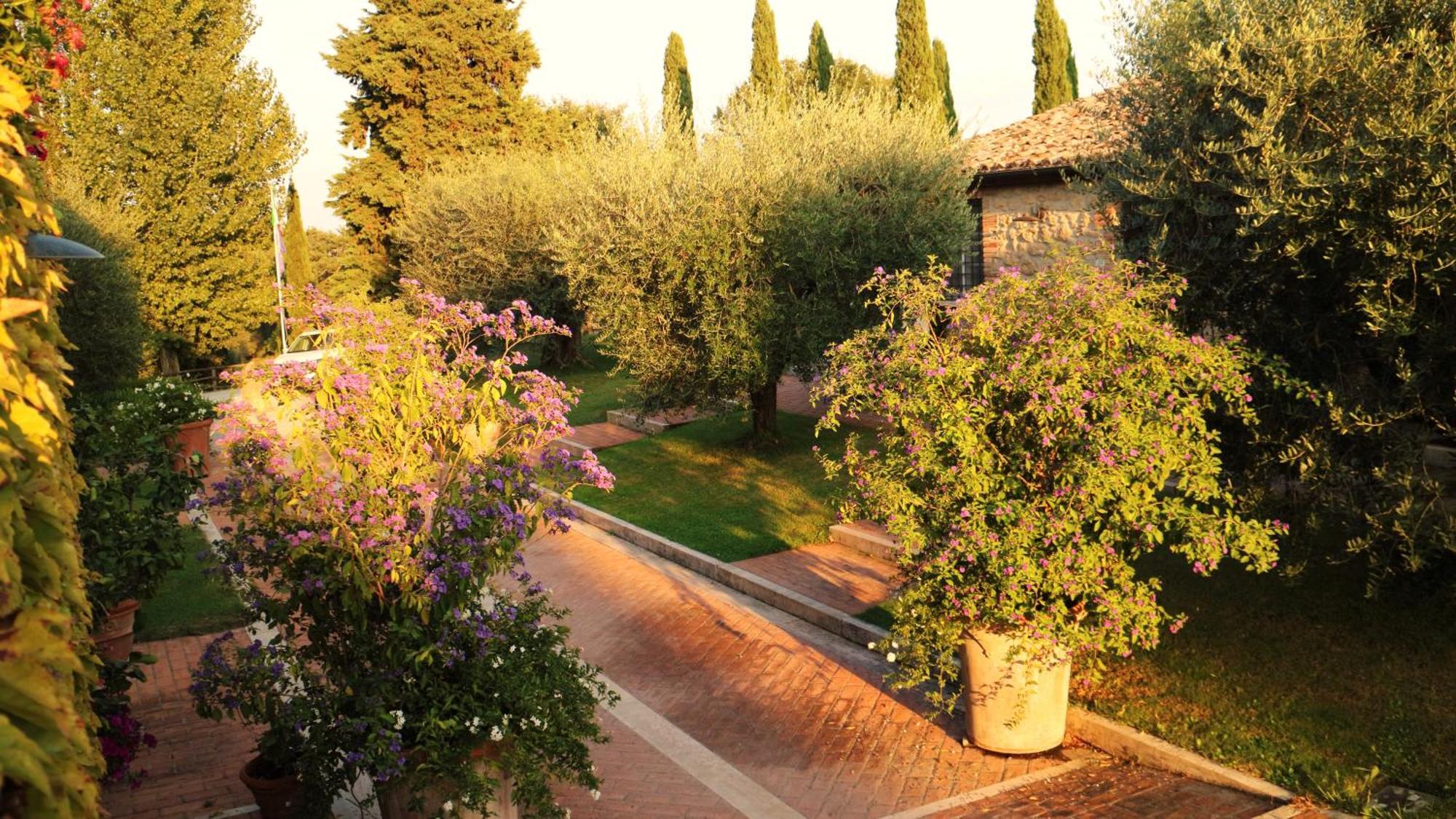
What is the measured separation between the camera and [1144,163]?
809 cm

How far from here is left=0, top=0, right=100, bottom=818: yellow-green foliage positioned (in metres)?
1.69

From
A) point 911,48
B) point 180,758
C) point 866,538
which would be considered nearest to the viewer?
point 180,758

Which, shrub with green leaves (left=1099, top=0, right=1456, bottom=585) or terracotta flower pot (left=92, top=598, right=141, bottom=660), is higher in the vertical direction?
shrub with green leaves (left=1099, top=0, right=1456, bottom=585)

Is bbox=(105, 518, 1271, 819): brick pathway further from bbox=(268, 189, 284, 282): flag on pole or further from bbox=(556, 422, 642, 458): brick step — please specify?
bbox=(268, 189, 284, 282): flag on pole

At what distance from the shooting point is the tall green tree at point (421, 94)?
3472cm

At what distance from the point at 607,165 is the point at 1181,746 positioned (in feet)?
37.8

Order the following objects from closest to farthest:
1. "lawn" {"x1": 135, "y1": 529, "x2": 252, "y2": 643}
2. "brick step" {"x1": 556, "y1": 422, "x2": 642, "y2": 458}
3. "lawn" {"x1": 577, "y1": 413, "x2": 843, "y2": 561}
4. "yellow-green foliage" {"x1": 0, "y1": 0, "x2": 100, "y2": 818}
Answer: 1. "yellow-green foliage" {"x1": 0, "y1": 0, "x2": 100, "y2": 818}
2. "lawn" {"x1": 135, "y1": 529, "x2": 252, "y2": 643}
3. "lawn" {"x1": 577, "y1": 413, "x2": 843, "y2": 561}
4. "brick step" {"x1": 556, "y1": 422, "x2": 642, "y2": 458}

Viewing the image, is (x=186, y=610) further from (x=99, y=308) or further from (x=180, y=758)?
(x=99, y=308)

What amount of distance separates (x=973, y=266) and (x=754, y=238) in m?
7.01

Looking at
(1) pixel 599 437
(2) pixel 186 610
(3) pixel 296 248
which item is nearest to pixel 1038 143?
(1) pixel 599 437

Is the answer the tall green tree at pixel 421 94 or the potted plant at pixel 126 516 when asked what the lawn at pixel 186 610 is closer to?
the potted plant at pixel 126 516

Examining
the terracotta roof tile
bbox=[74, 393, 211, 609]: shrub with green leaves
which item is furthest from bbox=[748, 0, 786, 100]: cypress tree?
bbox=[74, 393, 211, 609]: shrub with green leaves

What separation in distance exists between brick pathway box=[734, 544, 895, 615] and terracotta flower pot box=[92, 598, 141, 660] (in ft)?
18.2

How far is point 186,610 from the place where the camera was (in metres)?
10.1
